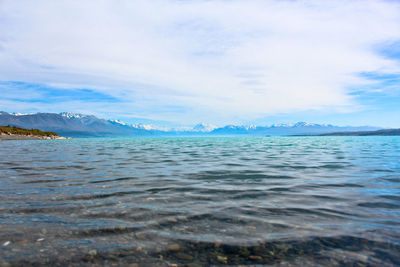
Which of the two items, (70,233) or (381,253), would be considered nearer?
(381,253)

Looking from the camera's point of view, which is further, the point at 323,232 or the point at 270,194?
the point at 270,194

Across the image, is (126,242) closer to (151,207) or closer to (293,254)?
(151,207)

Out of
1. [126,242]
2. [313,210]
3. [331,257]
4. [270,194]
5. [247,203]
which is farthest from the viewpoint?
[270,194]

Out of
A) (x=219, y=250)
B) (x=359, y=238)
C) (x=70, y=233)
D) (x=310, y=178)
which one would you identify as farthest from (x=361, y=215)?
(x=70, y=233)

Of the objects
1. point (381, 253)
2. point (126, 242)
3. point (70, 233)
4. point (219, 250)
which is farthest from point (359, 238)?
point (70, 233)

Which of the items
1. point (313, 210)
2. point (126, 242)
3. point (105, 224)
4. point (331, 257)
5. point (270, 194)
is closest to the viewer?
point (331, 257)

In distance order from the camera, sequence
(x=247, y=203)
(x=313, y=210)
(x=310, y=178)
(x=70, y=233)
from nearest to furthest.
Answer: (x=70, y=233), (x=313, y=210), (x=247, y=203), (x=310, y=178)

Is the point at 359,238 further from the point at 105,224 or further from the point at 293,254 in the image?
the point at 105,224

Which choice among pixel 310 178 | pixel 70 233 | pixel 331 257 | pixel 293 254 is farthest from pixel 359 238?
pixel 310 178

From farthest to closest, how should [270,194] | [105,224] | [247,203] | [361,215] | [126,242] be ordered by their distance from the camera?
[270,194] → [247,203] → [361,215] → [105,224] → [126,242]

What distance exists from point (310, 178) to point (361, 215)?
261 inches

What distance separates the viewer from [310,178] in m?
14.5

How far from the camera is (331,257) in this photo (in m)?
5.46

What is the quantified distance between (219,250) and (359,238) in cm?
357
